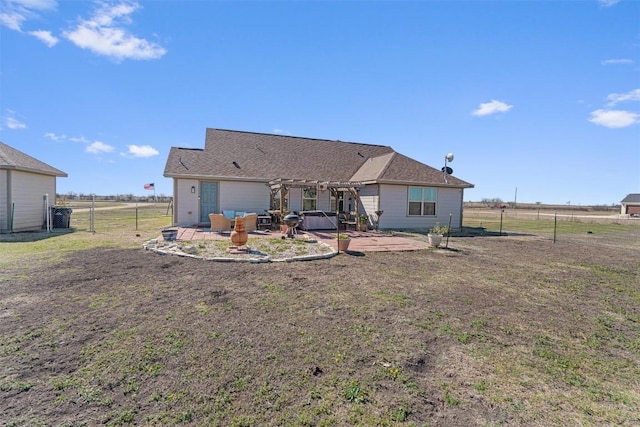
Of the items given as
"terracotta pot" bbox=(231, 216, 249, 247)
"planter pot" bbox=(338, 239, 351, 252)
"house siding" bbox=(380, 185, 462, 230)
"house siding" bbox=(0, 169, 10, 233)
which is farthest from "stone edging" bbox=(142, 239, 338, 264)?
"house siding" bbox=(0, 169, 10, 233)

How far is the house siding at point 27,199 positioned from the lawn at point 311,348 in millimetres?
8976

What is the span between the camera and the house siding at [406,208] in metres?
16.0

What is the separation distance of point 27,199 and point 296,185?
484 inches

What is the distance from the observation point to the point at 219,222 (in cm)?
1357

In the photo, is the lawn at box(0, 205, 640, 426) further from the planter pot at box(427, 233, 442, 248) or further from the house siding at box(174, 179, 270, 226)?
the house siding at box(174, 179, 270, 226)

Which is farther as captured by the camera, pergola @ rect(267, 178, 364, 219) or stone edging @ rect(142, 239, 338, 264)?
pergola @ rect(267, 178, 364, 219)

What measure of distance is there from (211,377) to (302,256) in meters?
5.72

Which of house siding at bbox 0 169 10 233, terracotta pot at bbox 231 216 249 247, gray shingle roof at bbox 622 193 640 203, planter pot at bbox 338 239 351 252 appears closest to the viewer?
terracotta pot at bbox 231 216 249 247

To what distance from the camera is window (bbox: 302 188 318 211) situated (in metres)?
17.9

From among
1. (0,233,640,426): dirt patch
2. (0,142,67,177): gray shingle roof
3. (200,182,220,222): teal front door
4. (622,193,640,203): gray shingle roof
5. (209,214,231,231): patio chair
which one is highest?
(622,193,640,203): gray shingle roof

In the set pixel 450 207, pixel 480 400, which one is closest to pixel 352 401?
pixel 480 400

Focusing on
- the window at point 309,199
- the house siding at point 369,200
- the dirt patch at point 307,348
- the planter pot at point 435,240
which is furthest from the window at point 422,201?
the dirt patch at point 307,348

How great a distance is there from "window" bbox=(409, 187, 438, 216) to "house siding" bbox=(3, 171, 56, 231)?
1828cm

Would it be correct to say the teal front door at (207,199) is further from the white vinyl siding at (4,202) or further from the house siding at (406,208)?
the house siding at (406,208)
